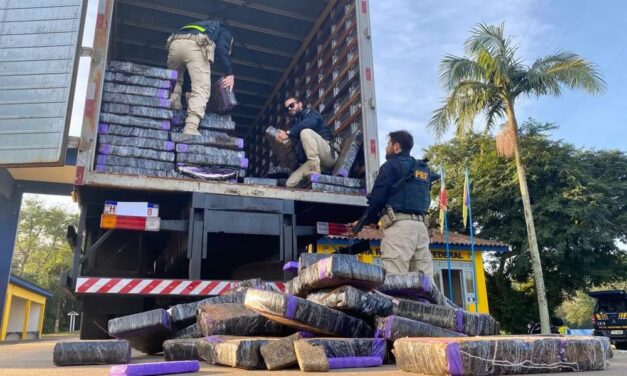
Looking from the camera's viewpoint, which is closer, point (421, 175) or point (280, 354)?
point (280, 354)

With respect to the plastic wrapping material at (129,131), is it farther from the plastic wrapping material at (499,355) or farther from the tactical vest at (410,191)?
the plastic wrapping material at (499,355)

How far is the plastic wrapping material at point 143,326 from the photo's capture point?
353 centimetres

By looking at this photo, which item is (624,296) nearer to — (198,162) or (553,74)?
(553,74)

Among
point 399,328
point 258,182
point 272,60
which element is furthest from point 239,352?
point 272,60

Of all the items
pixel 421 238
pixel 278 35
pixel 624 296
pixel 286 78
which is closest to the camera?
pixel 421 238

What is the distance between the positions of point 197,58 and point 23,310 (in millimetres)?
21077

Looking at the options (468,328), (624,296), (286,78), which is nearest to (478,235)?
(624,296)

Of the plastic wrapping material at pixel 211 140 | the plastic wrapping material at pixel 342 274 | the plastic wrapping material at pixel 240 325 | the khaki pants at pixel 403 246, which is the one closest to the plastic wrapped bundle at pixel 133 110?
the plastic wrapping material at pixel 211 140

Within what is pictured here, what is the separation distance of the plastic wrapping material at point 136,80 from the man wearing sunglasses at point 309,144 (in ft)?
5.29

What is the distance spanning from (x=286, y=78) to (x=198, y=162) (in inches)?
160

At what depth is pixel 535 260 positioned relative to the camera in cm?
1216

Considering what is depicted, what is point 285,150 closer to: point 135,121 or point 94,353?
point 135,121

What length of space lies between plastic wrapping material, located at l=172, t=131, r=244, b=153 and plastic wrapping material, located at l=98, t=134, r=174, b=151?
16cm

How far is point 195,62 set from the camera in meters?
6.43
